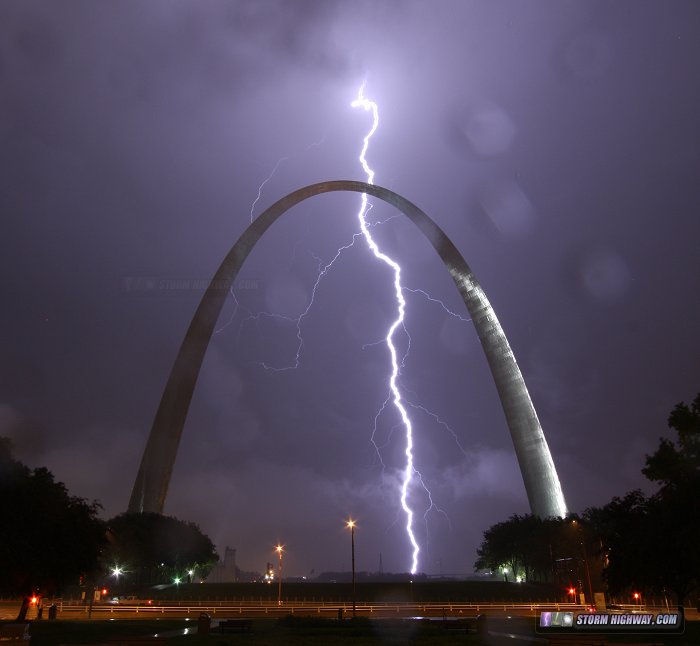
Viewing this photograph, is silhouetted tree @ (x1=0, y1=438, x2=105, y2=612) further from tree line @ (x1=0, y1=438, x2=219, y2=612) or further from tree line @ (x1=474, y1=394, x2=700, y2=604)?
tree line @ (x1=474, y1=394, x2=700, y2=604)

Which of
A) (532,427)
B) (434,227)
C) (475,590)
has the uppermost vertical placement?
(434,227)

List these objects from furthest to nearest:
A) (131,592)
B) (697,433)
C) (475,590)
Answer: (131,592) → (475,590) → (697,433)

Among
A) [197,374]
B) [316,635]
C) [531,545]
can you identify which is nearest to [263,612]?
[316,635]

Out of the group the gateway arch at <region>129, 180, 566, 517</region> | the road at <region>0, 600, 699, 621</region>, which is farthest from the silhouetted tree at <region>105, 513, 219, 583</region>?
the road at <region>0, 600, 699, 621</region>

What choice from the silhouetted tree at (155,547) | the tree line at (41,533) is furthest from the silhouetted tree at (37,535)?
the silhouetted tree at (155,547)

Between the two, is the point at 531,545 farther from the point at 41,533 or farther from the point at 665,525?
the point at 41,533

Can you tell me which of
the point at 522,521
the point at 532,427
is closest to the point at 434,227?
the point at 532,427

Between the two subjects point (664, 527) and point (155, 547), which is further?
point (155, 547)

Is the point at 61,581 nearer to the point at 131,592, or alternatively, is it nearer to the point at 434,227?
the point at 131,592
